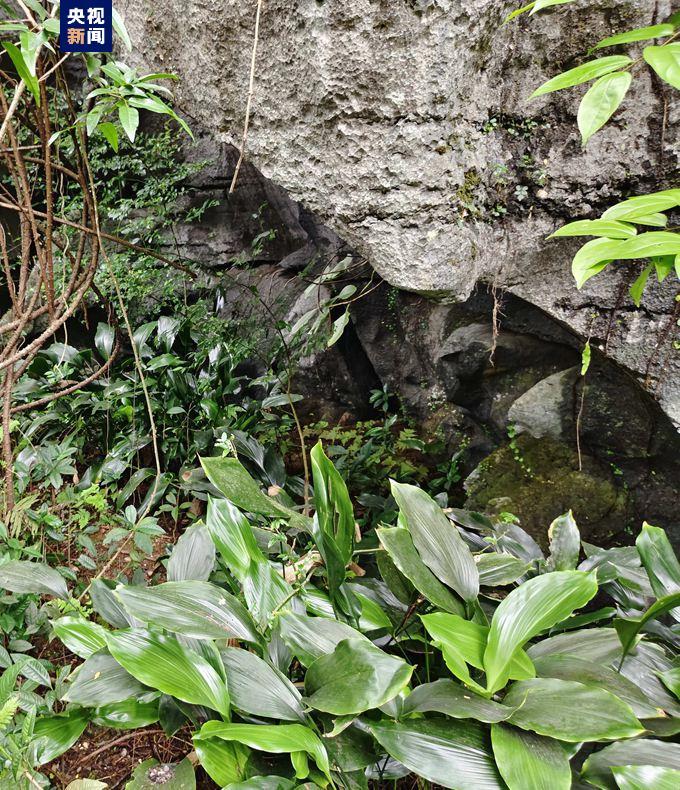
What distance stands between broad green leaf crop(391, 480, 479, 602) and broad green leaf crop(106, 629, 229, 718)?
45 centimetres

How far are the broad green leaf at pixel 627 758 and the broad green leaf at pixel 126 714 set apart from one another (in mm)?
778

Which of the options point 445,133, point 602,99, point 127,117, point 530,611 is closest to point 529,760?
point 530,611

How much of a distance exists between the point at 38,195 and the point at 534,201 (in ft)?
9.09

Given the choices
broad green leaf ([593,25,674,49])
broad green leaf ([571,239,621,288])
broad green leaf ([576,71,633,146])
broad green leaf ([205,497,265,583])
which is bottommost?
broad green leaf ([205,497,265,583])

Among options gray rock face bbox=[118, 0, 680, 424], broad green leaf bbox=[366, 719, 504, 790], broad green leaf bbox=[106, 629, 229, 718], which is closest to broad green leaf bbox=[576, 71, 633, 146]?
gray rock face bbox=[118, 0, 680, 424]

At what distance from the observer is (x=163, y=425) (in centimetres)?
223

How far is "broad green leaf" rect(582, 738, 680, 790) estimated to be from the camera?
0.85m

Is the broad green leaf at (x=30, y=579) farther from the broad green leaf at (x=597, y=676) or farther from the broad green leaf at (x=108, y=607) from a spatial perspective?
the broad green leaf at (x=597, y=676)

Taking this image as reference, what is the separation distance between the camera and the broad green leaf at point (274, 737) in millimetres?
833

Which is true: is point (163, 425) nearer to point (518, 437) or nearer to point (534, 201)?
point (518, 437)

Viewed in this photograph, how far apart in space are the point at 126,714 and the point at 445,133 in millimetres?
1463

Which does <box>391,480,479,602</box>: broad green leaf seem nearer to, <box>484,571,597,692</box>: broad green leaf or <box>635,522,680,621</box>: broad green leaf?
<box>484,571,597,692</box>: broad green leaf

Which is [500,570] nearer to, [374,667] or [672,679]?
[672,679]

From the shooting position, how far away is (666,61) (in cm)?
79
